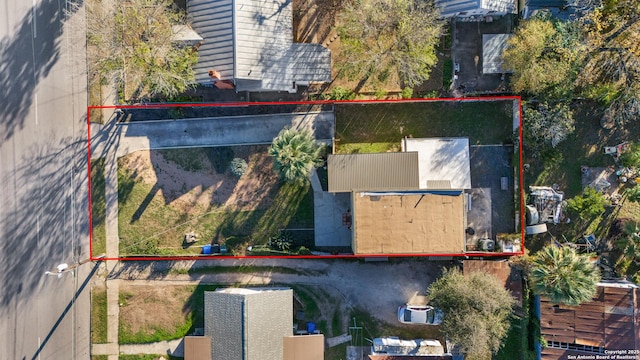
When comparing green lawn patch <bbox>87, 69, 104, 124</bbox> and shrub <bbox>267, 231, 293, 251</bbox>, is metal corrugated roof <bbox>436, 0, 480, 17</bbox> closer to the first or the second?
shrub <bbox>267, 231, 293, 251</bbox>

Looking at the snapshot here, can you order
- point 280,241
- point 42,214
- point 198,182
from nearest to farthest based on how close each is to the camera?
point 280,241, point 198,182, point 42,214

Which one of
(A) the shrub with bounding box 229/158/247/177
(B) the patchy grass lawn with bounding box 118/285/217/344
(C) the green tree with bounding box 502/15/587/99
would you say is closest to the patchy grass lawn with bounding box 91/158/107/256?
(B) the patchy grass lawn with bounding box 118/285/217/344

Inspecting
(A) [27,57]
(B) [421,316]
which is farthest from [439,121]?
(A) [27,57]

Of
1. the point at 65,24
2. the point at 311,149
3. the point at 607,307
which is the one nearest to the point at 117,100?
the point at 65,24

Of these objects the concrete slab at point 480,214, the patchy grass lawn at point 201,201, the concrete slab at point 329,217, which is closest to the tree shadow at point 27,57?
the patchy grass lawn at point 201,201

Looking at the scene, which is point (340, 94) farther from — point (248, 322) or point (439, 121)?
point (248, 322)

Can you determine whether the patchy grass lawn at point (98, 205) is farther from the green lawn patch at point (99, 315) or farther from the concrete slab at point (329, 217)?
the concrete slab at point (329, 217)
